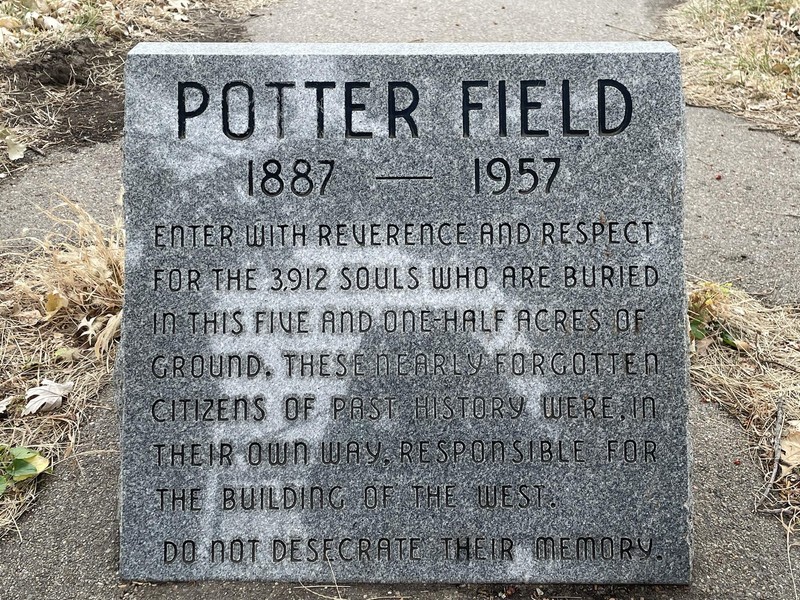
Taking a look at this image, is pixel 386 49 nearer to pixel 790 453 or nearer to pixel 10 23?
pixel 790 453

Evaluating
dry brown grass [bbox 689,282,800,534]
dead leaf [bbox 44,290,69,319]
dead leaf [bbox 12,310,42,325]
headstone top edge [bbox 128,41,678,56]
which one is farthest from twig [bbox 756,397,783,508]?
dead leaf [bbox 12,310,42,325]

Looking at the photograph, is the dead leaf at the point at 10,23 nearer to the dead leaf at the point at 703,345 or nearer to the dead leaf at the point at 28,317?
the dead leaf at the point at 28,317

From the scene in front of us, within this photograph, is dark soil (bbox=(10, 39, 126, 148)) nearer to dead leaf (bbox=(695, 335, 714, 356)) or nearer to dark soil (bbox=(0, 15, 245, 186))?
dark soil (bbox=(0, 15, 245, 186))

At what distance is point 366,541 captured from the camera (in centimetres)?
243

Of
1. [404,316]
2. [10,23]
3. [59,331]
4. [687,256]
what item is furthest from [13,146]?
[687,256]

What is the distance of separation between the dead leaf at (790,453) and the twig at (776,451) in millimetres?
21

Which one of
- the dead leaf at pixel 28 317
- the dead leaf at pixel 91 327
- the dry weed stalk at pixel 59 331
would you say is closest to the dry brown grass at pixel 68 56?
the dry weed stalk at pixel 59 331

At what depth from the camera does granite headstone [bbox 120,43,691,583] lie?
2.41m

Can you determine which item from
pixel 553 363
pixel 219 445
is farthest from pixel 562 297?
pixel 219 445

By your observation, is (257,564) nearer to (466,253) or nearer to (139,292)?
(139,292)

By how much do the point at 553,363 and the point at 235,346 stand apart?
105 cm

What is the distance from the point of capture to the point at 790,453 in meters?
2.90

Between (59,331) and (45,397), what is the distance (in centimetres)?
49

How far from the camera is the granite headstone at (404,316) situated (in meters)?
2.41
